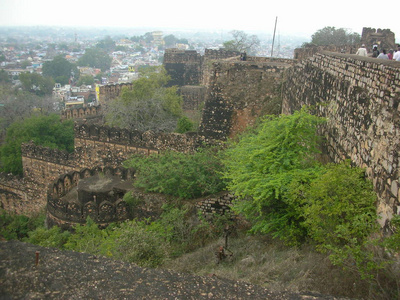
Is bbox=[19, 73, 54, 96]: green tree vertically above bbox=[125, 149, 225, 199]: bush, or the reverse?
bbox=[125, 149, 225, 199]: bush

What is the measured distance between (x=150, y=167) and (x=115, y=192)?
0.98 m

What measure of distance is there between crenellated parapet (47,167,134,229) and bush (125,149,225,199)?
1.89ft

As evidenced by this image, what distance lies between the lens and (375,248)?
4.11 metres

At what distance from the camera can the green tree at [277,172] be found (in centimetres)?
534

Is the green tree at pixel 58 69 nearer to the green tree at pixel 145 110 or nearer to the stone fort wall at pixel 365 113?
the green tree at pixel 145 110

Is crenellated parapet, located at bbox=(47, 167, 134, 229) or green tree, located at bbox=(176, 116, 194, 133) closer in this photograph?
crenellated parapet, located at bbox=(47, 167, 134, 229)

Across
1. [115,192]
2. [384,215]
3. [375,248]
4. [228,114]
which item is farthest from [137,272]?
[228,114]

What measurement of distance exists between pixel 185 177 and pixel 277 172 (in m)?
2.93

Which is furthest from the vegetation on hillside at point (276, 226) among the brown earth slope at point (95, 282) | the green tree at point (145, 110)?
the green tree at point (145, 110)

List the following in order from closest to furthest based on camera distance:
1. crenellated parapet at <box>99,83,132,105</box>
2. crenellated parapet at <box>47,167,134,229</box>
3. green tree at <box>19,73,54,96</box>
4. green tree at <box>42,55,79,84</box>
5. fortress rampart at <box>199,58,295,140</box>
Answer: crenellated parapet at <box>47,167,134,229</box>, fortress rampart at <box>199,58,295,140</box>, crenellated parapet at <box>99,83,132,105</box>, green tree at <box>19,73,54,96</box>, green tree at <box>42,55,79,84</box>

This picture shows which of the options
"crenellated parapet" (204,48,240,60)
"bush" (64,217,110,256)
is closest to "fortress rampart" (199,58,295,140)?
"bush" (64,217,110,256)

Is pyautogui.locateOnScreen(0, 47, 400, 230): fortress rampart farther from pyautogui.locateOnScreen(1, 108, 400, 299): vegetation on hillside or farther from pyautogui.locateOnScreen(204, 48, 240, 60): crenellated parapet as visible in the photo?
pyautogui.locateOnScreen(204, 48, 240, 60): crenellated parapet

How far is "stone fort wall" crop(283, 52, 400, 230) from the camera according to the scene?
430 cm

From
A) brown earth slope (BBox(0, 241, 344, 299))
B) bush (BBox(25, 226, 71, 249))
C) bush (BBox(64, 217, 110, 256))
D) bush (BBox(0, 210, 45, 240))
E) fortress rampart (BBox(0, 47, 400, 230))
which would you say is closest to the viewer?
brown earth slope (BBox(0, 241, 344, 299))
